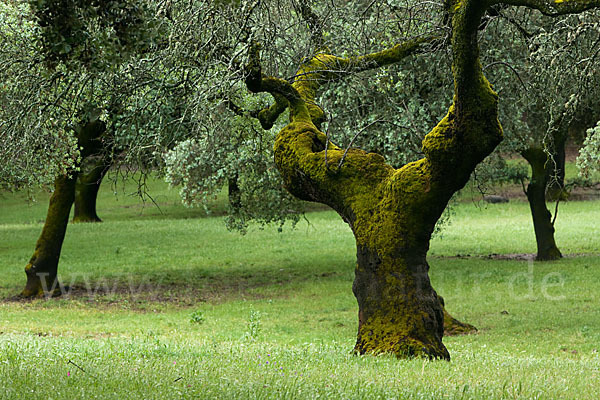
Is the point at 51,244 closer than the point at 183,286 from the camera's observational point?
Yes

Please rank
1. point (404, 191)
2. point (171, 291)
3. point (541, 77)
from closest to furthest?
point (404, 191) → point (541, 77) → point (171, 291)

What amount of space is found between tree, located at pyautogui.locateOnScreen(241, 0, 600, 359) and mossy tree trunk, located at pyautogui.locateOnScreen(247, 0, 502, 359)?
0.04ft

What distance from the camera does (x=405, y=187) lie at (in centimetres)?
841

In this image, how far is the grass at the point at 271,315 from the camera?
5.81 metres

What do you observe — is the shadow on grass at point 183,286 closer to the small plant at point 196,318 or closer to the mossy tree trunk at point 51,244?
the mossy tree trunk at point 51,244

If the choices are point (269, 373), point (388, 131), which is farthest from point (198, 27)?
point (388, 131)

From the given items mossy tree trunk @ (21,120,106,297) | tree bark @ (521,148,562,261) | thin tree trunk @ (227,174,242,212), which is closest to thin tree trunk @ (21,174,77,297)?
mossy tree trunk @ (21,120,106,297)

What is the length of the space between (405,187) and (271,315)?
8.66 metres

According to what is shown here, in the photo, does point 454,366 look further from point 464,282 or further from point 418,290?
point 464,282

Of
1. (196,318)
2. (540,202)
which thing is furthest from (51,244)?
(540,202)

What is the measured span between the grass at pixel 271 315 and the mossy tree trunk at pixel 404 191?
2.04 feet

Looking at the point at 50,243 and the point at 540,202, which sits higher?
the point at 540,202

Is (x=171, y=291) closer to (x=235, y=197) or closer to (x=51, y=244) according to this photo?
(x=235, y=197)

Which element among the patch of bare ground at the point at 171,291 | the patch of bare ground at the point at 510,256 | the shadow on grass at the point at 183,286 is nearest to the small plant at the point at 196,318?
the patch of bare ground at the point at 171,291
